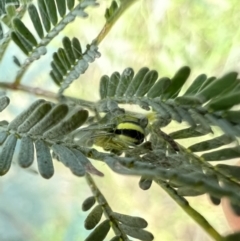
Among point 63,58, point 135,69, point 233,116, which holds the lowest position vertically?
point 135,69

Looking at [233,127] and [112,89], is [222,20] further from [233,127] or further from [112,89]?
[233,127]

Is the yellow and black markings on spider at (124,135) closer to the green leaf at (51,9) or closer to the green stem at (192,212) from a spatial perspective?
the green stem at (192,212)

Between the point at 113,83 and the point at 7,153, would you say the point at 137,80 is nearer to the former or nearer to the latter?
the point at 113,83

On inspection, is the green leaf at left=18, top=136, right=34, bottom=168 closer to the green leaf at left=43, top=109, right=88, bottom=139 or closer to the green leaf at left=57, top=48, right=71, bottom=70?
the green leaf at left=43, top=109, right=88, bottom=139

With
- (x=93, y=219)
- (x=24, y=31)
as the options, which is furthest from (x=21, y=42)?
(x=93, y=219)

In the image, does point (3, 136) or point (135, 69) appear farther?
point (135, 69)

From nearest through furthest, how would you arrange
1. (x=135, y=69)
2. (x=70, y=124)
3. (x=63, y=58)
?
(x=70, y=124)
(x=63, y=58)
(x=135, y=69)

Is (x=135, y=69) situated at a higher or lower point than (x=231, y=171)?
lower
